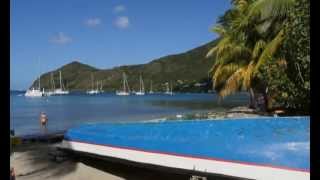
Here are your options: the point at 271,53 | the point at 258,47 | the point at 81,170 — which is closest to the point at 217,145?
Result: the point at 81,170

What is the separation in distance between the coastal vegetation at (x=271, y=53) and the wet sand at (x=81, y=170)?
360cm

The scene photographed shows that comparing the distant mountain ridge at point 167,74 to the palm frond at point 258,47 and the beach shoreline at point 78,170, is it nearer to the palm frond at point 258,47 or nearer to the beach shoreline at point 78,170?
the palm frond at point 258,47

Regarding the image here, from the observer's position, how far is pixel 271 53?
51.2 ft

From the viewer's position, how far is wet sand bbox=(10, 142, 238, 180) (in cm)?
979

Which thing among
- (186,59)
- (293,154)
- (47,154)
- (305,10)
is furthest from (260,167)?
(186,59)

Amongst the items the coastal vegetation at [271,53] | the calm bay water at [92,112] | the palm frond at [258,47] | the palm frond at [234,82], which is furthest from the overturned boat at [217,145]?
the palm frond at [234,82]

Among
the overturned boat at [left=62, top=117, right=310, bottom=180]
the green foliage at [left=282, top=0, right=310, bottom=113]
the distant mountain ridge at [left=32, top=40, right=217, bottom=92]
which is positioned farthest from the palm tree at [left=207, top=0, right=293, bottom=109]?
the distant mountain ridge at [left=32, top=40, right=217, bottom=92]

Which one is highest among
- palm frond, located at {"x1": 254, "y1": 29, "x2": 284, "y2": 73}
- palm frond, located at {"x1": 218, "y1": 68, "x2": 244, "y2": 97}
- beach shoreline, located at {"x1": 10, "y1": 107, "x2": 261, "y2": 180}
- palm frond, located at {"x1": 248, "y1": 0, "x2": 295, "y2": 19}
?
palm frond, located at {"x1": 248, "y1": 0, "x2": 295, "y2": 19}

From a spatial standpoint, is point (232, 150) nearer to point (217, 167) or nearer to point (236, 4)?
point (217, 167)

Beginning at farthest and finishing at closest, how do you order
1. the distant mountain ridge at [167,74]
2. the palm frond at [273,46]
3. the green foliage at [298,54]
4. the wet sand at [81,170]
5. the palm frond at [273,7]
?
1. the distant mountain ridge at [167,74]
2. the palm frond at [273,46]
3. the palm frond at [273,7]
4. the green foliage at [298,54]
5. the wet sand at [81,170]

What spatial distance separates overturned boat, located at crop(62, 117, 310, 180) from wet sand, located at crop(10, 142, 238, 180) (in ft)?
1.31

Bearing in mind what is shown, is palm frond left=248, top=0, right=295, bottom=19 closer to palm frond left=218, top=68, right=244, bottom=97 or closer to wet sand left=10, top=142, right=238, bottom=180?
wet sand left=10, top=142, right=238, bottom=180

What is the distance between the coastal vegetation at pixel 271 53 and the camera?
11.6 m
